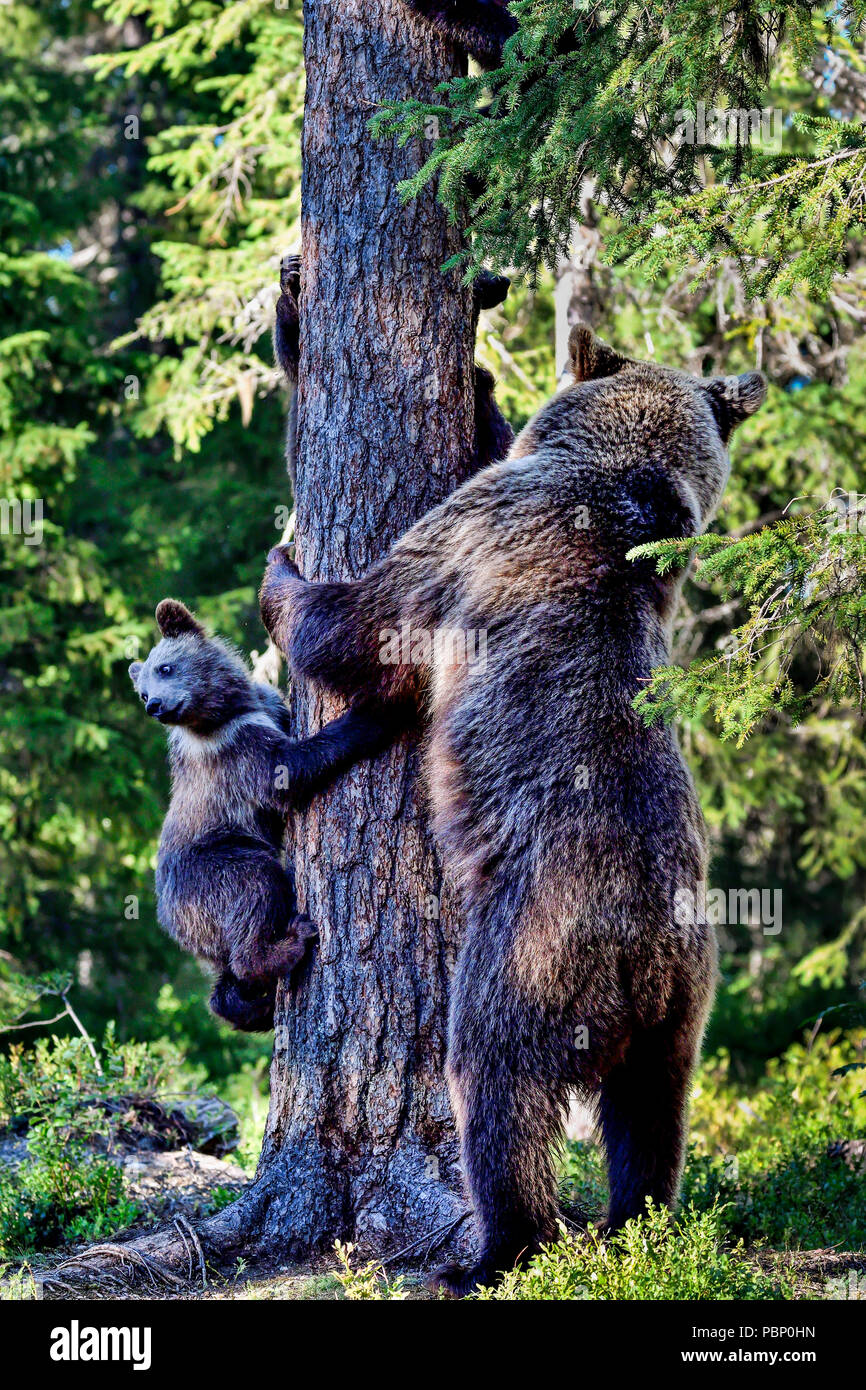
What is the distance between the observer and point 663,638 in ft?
14.8

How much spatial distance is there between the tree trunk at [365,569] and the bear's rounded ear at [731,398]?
3.08ft

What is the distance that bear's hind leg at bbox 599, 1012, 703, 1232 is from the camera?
4289mm

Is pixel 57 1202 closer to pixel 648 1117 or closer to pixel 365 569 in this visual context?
pixel 648 1117

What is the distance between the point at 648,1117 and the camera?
4.33m

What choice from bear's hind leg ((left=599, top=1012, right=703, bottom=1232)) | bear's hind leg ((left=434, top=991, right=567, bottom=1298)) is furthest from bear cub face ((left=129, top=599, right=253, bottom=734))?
bear's hind leg ((left=599, top=1012, right=703, bottom=1232))

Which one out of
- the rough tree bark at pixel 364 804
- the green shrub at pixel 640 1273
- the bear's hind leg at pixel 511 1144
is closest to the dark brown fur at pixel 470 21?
the rough tree bark at pixel 364 804

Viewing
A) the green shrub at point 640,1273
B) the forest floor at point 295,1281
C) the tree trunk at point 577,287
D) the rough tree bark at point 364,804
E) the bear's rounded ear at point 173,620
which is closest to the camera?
the green shrub at point 640,1273

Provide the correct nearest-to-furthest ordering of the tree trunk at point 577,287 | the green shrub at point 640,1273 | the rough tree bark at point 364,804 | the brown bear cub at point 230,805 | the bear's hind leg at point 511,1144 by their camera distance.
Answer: the green shrub at point 640,1273 < the bear's hind leg at point 511,1144 < the rough tree bark at point 364,804 < the brown bear cub at point 230,805 < the tree trunk at point 577,287

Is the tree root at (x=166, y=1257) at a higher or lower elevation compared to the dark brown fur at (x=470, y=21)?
lower

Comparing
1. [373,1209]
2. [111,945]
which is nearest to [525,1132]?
[373,1209]

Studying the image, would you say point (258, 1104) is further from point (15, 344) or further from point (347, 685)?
point (15, 344)

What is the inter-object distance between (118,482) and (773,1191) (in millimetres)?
9837

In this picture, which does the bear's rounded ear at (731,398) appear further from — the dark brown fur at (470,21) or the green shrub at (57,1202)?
the green shrub at (57,1202)

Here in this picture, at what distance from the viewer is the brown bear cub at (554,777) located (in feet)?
13.3
